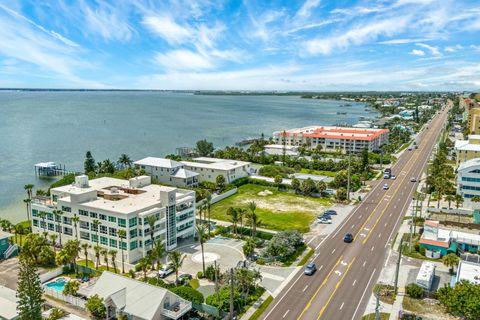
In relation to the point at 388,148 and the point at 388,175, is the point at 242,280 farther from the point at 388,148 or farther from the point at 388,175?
the point at 388,148

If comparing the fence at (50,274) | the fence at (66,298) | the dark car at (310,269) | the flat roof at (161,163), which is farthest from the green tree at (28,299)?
the flat roof at (161,163)

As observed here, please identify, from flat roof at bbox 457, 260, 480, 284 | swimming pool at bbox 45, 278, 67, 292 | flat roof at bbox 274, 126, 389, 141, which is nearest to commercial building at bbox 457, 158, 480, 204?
flat roof at bbox 457, 260, 480, 284

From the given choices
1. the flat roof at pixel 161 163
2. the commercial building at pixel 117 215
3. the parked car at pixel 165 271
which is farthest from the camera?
the flat roof at pixel 161 163

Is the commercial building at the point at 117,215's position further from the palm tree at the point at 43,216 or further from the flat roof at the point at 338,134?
the flat roof at the point at 338,134

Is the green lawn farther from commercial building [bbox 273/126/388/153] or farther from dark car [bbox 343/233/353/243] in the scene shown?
commercial building [bbox 273/126/388/153]

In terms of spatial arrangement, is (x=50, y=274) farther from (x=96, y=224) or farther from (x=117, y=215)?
(x=117, y=215)

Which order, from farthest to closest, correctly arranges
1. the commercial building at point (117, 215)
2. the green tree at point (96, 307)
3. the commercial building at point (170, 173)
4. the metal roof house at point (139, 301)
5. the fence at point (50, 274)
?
the commercial building at point (170, 173) < the commercial building at point (117, 215) < the fence at point (50, 274) < the green tree at point (96, 307) < the metal roof house at point (139, 301)

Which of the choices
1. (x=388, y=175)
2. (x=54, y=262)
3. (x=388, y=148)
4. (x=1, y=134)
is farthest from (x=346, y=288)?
(x=1, y=134)
